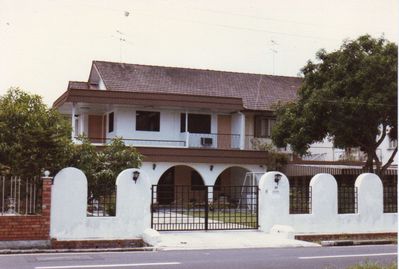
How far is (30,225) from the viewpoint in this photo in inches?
619

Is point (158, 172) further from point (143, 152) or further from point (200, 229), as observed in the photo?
point (200, 229)

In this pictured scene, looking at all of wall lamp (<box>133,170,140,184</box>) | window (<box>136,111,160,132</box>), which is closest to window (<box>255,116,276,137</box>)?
window (<box>136,111,160,132</box>)

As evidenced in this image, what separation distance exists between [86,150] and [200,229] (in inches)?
186

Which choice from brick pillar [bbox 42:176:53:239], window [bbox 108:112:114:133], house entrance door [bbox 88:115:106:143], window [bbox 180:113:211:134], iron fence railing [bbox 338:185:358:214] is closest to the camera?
brick pillar [bbox 42:176:53:239]

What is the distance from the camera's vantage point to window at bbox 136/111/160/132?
109 feet

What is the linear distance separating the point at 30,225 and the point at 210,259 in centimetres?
492

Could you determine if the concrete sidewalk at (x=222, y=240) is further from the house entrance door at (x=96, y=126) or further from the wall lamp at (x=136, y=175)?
the house entrance door at (x=96, y=126)

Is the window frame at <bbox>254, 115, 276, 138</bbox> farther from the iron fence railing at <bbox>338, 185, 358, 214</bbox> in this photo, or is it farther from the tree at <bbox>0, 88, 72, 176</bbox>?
the tree at <bbox>0, 88, 72, 176</bbox>

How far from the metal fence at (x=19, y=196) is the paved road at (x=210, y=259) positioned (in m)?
1.85

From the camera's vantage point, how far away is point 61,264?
1269 centimetres

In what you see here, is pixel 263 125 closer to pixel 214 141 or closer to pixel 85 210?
pixel 214 141

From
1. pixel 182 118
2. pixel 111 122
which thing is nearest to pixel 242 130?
pixel 182 118

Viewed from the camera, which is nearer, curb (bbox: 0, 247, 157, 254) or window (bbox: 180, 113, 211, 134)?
curb (bbox: 0, 247, 157, 254)

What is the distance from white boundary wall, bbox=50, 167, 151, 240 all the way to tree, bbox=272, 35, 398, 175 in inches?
412
